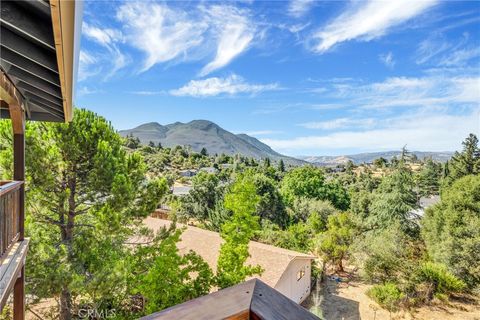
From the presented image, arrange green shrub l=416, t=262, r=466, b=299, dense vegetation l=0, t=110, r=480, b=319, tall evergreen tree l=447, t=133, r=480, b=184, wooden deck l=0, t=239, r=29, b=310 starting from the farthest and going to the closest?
tall evergreen tree l=447, t=133, r=480, b=184 < green shrub l=416, t=262, r=466, b=299 < dense vegetation l=0, t=110, r=480, b=319 < wooden deck l=0, t=239, r=29, b=310

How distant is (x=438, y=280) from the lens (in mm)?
12188

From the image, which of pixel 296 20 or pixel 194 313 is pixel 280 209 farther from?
pixel 194 313

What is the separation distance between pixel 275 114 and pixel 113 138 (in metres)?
43.9

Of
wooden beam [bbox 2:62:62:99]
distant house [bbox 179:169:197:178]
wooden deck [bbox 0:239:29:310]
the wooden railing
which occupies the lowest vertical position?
distant house [bbox 179:169:197:178]

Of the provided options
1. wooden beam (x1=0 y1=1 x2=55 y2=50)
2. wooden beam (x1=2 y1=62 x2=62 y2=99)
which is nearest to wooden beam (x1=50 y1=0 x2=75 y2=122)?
wooden beam (x1=0 y1=1 x2=55 y2=50)

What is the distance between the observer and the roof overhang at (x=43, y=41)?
1210 mm

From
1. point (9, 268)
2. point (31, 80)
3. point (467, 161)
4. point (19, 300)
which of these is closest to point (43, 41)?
point (31, 80)

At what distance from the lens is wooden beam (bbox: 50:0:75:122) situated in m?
1.08

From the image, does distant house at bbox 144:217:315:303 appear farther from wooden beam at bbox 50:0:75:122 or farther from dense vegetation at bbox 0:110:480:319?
wooden beam at bbox 50:0:75:122

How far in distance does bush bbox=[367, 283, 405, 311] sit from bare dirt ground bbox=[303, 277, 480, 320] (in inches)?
9.2

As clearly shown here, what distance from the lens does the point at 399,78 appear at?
94.7ft

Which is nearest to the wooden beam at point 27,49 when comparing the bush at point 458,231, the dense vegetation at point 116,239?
the dense vegetation at point 116,239

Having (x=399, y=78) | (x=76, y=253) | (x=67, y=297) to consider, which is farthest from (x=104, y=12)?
(x=399, y=78)

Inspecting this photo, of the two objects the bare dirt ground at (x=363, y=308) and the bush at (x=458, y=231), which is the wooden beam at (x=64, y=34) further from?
the bush at (x=458, y=231)
